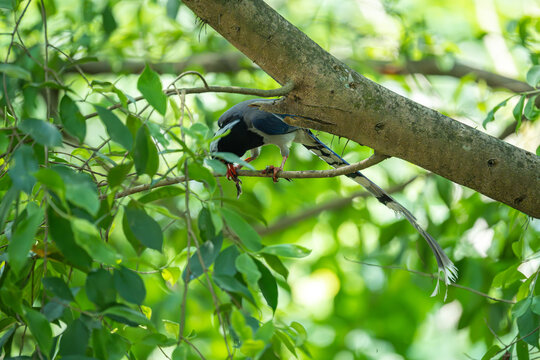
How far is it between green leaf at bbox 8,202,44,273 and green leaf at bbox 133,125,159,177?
262 millimetres

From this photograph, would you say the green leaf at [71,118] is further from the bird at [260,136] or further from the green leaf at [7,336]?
the bird at [260,136]

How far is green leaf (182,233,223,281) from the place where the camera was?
1362mm

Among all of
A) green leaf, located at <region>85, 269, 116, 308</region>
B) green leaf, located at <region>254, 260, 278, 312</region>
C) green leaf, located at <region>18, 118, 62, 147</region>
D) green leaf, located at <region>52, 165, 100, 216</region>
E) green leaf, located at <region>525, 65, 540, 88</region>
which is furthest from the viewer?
green leaf, located at <region>525, 65, 540, 88</region>

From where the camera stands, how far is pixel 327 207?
15.8ft

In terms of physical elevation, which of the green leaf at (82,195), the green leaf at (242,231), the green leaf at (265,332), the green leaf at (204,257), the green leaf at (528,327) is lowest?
the green leaf at (528,327)

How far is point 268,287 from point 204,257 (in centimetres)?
21

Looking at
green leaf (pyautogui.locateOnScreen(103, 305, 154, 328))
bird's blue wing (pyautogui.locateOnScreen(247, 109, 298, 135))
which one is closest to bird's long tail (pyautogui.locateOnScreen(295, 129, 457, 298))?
bird's blue wing (pyautogui.locateOnScreen(247, 109, 298, 135))

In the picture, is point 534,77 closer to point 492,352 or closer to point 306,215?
point 492,352

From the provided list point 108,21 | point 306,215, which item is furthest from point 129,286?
point 306,215

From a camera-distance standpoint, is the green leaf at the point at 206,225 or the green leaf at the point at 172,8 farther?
the green leaf at the point at 172,8

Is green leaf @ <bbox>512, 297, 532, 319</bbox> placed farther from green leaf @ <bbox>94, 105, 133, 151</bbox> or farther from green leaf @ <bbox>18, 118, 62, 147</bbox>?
green leaf @ <bbox>18, 118, 62, 147</bbox>

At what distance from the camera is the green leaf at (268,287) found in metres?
1.47

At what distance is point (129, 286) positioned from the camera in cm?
138

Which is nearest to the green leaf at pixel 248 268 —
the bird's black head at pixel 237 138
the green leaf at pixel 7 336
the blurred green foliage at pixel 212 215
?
the blurred green foliage at pixel 212 215
